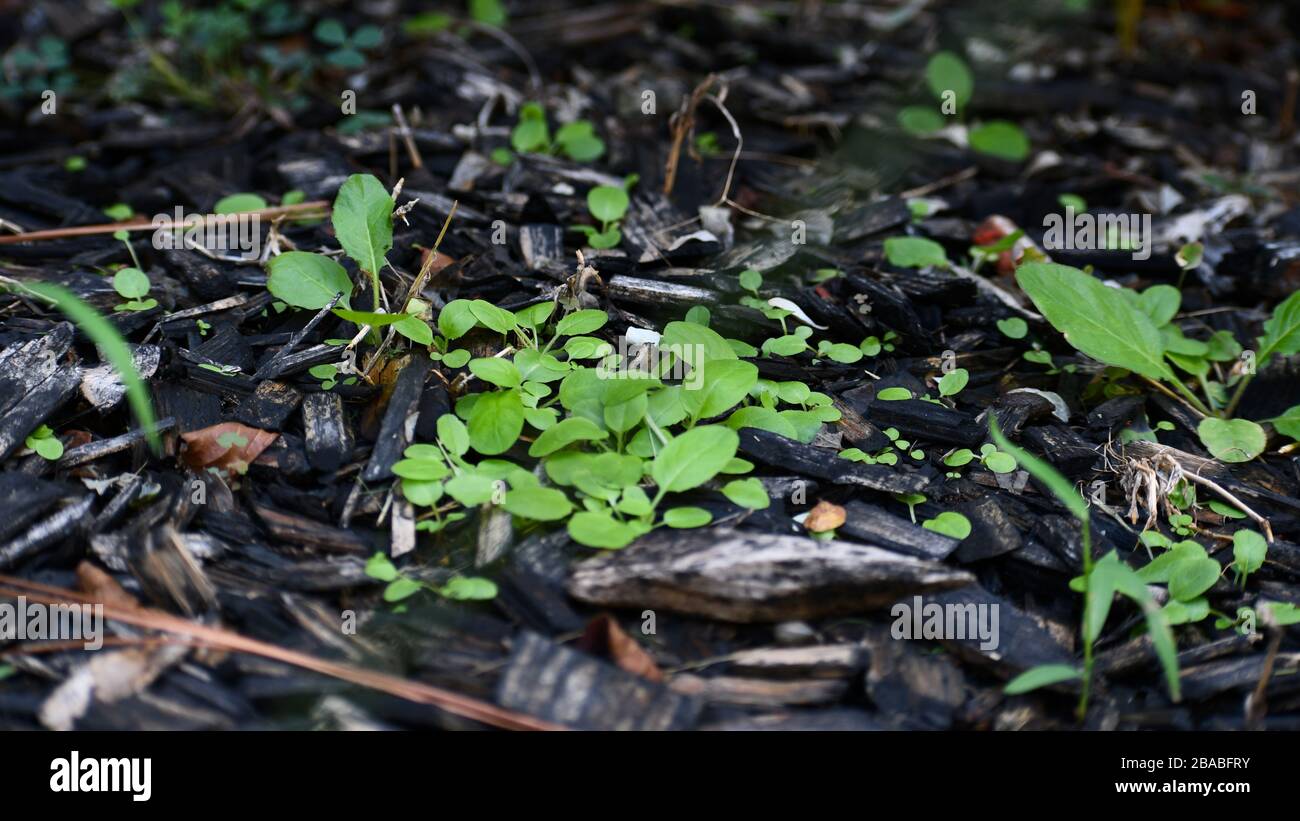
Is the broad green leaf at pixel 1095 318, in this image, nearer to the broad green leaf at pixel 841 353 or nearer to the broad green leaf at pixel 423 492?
the broad green leaf at pixel 841 353

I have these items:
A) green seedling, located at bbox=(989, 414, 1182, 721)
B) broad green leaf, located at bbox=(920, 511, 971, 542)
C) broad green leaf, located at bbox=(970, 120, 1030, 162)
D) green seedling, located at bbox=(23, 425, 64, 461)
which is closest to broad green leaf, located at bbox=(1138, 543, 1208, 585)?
green seedling, located at bbox=(989, 414, 1182, 721)

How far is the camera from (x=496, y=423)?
2027mm

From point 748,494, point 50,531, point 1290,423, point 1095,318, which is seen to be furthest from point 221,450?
point 1290,423

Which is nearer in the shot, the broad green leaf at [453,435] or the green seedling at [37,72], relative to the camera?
the broad green leaf at [453,435]

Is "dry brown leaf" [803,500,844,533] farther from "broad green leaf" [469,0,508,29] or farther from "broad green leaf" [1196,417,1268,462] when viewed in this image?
"broad green leaf" [469,0,508,29]

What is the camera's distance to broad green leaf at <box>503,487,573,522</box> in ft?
6.07

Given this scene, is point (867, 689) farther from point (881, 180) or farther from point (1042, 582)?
point (881, 180)

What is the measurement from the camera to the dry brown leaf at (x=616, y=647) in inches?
67.9

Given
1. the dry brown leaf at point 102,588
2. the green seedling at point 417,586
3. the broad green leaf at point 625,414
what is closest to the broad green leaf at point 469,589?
the green seedling at point 417,586

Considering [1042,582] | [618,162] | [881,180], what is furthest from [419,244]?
[1042,582]

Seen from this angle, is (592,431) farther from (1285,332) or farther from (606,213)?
(1285,332)

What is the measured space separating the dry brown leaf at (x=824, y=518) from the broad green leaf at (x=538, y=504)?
469 mm

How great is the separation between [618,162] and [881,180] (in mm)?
809

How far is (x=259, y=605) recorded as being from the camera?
180 cm
